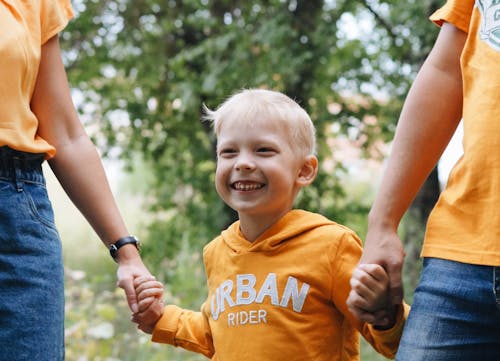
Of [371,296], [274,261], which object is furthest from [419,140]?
[274,261]

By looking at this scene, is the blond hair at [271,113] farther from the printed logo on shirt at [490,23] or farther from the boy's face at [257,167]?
the printed logo on shirt at [490,23]

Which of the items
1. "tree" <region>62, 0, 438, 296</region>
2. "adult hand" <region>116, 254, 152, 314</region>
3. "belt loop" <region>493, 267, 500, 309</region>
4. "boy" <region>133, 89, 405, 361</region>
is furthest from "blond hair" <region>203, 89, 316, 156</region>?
"tree" <region>62, 0, 438, 296</region>

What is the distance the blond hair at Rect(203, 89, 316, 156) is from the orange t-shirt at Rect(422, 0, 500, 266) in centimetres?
51

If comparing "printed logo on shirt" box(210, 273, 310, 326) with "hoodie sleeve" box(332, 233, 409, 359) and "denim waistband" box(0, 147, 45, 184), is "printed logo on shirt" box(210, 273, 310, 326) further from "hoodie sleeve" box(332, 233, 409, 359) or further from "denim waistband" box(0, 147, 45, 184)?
"denim waistband" box(0, 147, 45, 184)

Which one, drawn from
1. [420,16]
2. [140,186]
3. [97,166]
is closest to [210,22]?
[420,16]

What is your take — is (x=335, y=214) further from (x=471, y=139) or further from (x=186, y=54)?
(x=471, y=139)

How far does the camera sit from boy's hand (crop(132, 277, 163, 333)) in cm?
203

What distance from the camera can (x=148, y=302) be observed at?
209 cm

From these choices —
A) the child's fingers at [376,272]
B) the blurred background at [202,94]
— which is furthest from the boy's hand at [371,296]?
the blurred background at [202,94]

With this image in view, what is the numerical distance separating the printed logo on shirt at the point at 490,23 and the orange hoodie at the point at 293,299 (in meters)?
A: 0.58

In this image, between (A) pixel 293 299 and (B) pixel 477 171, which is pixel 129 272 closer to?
(A) pixel 293 299

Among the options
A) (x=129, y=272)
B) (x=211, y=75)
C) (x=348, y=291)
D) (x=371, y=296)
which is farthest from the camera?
(x=211, y=75)

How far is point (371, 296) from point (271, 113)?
562 millimetres

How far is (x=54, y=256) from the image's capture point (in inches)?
64.1
